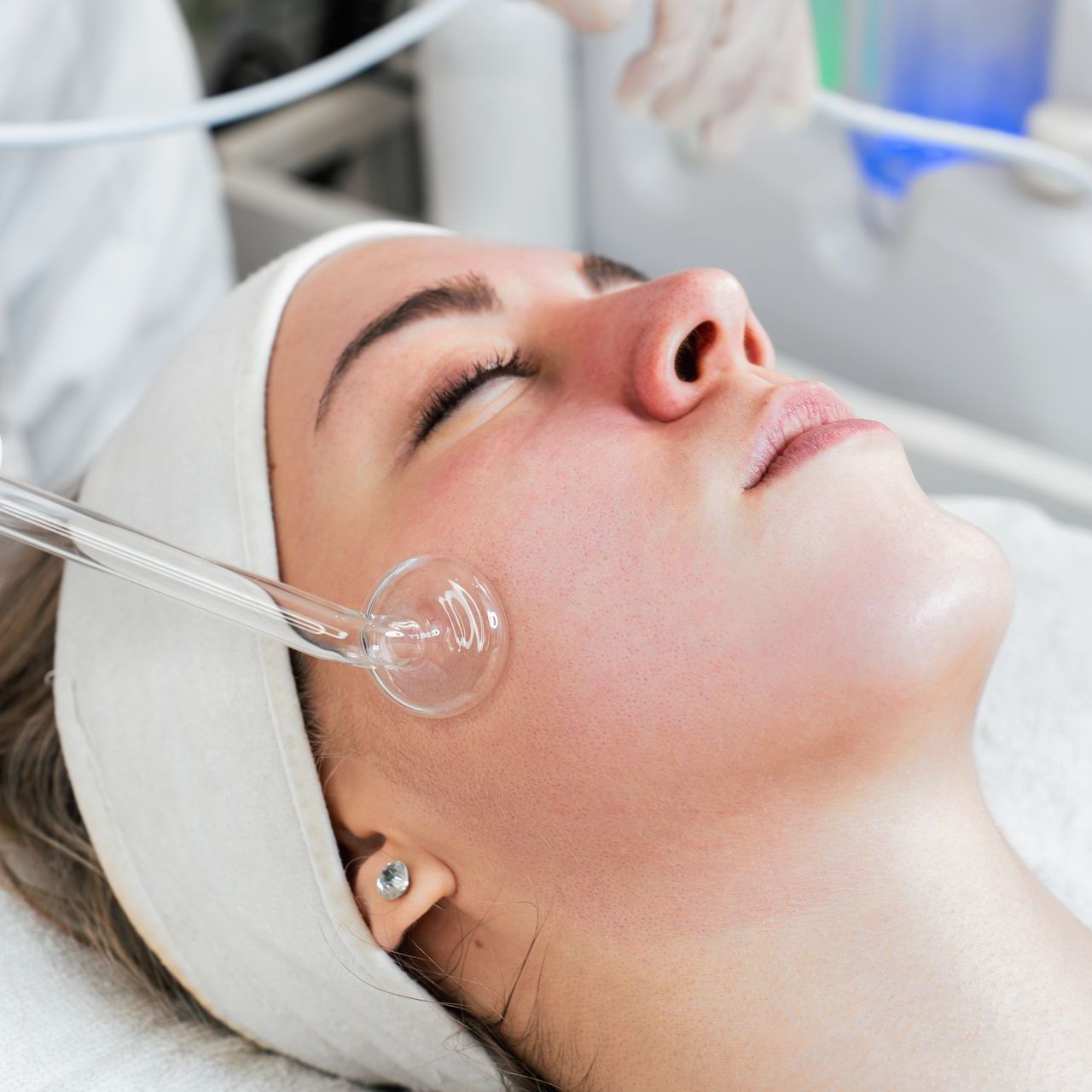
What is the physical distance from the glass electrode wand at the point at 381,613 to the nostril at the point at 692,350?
207 millimetres

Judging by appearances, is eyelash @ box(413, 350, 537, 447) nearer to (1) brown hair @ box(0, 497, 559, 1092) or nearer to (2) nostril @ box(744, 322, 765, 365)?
(2) nostril @ box(744, 322, 765, 365)

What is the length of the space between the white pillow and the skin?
9.3 inches

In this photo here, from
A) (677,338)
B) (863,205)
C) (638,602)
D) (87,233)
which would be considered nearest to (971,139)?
(863,205)

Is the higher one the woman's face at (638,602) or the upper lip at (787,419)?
the upper lip at (787,419)

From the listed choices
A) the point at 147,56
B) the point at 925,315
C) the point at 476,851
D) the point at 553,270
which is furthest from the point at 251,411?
the point at 925,315

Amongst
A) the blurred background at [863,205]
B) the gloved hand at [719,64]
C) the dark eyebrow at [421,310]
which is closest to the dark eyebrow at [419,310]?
the dark eyebrow at [421,310]

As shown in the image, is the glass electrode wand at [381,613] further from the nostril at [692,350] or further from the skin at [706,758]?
the nostril at [692,350]

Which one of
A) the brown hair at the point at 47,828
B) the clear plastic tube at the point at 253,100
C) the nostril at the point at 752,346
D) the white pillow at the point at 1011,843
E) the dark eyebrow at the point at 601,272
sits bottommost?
the white pillow at the point at 1011,843

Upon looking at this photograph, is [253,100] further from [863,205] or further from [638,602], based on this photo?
[863,205]

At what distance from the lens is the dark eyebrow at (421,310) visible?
89 centimetres

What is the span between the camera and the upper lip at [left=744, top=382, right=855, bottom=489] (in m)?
0.79

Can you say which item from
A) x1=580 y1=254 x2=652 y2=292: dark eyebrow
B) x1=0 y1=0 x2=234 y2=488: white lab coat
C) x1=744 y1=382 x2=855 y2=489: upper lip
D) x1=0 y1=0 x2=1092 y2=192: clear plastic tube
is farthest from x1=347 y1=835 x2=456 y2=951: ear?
x1=0 y1=0 x2=234 y2=488: white lab coat

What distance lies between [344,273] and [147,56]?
0.72 meters

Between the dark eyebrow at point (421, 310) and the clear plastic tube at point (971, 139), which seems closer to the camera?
the dark eyebrow at point (421, 310)
